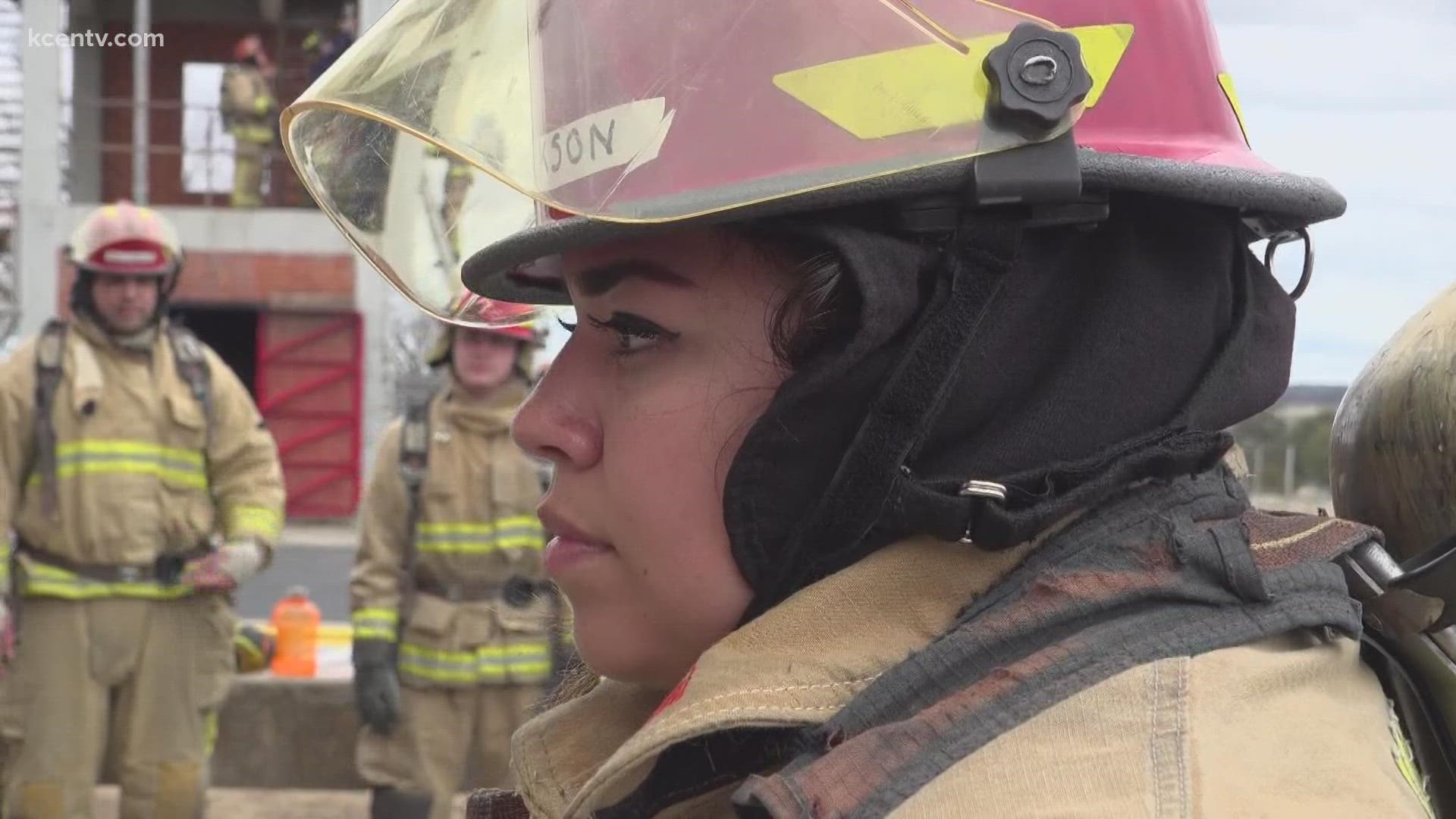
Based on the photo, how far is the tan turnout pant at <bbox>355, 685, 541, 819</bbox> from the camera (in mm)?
5305

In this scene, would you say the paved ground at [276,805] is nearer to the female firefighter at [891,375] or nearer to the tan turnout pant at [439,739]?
the tan turnout pant at [439,739]

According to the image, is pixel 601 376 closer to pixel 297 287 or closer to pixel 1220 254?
pixel 1220 254

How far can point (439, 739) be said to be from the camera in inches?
210

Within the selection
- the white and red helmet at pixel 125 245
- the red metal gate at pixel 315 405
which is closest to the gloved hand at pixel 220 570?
the white and red helmet at pixel 125 245

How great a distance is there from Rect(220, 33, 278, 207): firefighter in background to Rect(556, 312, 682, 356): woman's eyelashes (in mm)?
16789

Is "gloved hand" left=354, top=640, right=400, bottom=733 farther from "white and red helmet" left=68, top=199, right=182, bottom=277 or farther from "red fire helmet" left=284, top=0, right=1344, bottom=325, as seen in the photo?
"red fire helmet" left=284, top=0, right=1344, bottom=325

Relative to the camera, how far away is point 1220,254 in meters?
1.25

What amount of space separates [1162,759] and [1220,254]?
18.6 inches

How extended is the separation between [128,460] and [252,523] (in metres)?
0.47

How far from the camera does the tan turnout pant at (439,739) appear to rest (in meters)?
5.30

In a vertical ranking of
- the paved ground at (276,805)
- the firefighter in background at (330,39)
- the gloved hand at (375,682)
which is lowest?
the paved ground at (276,805)

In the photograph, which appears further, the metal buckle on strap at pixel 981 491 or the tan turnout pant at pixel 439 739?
the tan turnout pant at pixel 439 739

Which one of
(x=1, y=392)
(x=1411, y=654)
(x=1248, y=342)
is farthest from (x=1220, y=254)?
(x=1, y=392)

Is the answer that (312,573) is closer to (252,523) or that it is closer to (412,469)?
(252,523)
